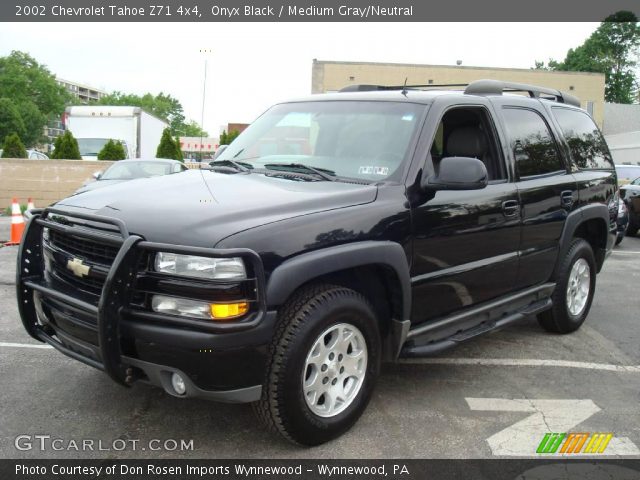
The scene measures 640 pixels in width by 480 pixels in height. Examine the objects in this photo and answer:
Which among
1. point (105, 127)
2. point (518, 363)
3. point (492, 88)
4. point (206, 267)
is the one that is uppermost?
point (492, 88)

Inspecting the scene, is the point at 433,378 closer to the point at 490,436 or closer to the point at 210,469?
the point at 490,436

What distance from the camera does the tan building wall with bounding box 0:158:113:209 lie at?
52.3 ft

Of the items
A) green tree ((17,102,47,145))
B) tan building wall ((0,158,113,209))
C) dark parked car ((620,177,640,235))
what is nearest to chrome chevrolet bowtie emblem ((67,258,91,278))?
dark parked car ((620,177,640,235))

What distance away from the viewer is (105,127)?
21.9 m

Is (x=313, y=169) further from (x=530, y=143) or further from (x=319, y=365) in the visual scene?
(x=530, y=143)

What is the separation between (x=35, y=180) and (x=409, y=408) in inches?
579

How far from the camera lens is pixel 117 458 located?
10.4 ft

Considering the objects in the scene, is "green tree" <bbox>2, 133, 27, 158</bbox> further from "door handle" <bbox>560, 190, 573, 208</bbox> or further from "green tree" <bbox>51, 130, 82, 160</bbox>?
"door handle" <bbox>560, 190, 573, 208</bbox>

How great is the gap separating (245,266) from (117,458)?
4.13 ft

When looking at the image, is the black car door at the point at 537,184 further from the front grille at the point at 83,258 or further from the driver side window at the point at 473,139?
the front grille at the point at 83,258

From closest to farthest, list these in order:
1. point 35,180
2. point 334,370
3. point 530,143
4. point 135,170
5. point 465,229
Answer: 1. point 334,370
2. point 465,229
3. point 530,143
4. point 135,170
5. point 35,180

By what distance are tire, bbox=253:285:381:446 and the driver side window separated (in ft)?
4.79

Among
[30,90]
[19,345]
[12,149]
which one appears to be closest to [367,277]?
[19,345]

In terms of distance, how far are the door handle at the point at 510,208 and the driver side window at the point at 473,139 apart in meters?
0.18
